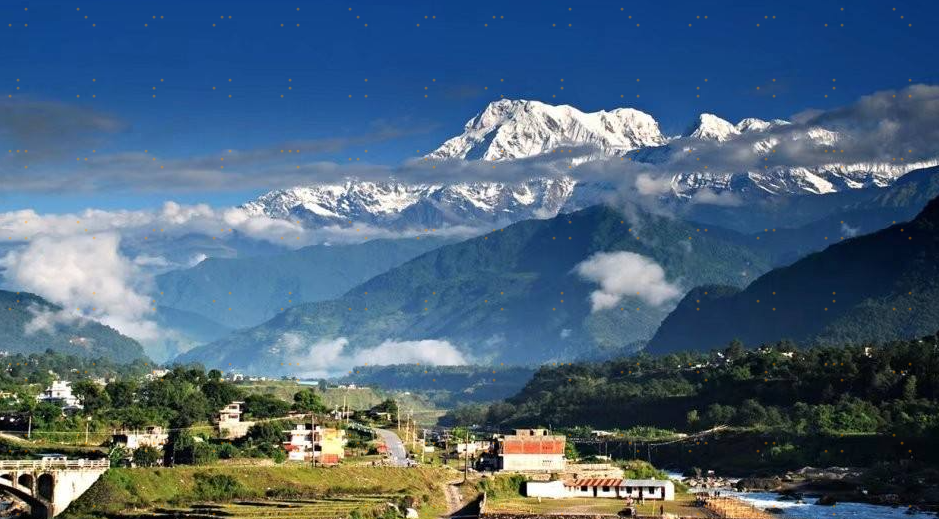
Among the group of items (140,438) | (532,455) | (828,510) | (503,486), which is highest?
(140,438)

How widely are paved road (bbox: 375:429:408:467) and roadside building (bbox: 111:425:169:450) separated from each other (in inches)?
821

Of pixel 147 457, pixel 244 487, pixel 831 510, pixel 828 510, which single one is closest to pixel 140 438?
pixel 147 457

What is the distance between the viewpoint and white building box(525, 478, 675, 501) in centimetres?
12244

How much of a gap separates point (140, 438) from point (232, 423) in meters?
21.5

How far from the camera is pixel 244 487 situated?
106938 millimetres

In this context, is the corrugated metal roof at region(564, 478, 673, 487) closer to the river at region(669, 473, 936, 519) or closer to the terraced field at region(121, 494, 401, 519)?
the river at region(669, 473, 936, 519)

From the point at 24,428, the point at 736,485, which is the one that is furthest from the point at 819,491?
the point at 24,428

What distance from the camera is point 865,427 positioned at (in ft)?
548

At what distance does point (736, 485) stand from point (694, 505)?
29784 millimetres

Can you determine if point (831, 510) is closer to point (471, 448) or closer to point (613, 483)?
point (613, 483)

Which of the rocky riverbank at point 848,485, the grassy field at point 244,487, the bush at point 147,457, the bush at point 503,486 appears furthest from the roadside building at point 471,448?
the bush at point 147,457

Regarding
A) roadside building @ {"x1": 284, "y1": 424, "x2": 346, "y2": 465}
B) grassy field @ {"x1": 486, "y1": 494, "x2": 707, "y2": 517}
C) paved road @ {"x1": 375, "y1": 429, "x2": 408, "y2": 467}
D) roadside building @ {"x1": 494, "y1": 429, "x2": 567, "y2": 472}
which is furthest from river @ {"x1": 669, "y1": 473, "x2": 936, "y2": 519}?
roadside building @ {"x1": 284, "y1": 424, "x2": 346, "y2": 465}

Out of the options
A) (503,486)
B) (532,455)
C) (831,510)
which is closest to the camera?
(831,510)

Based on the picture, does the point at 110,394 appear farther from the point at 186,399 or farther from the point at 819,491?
the point at 819,491
